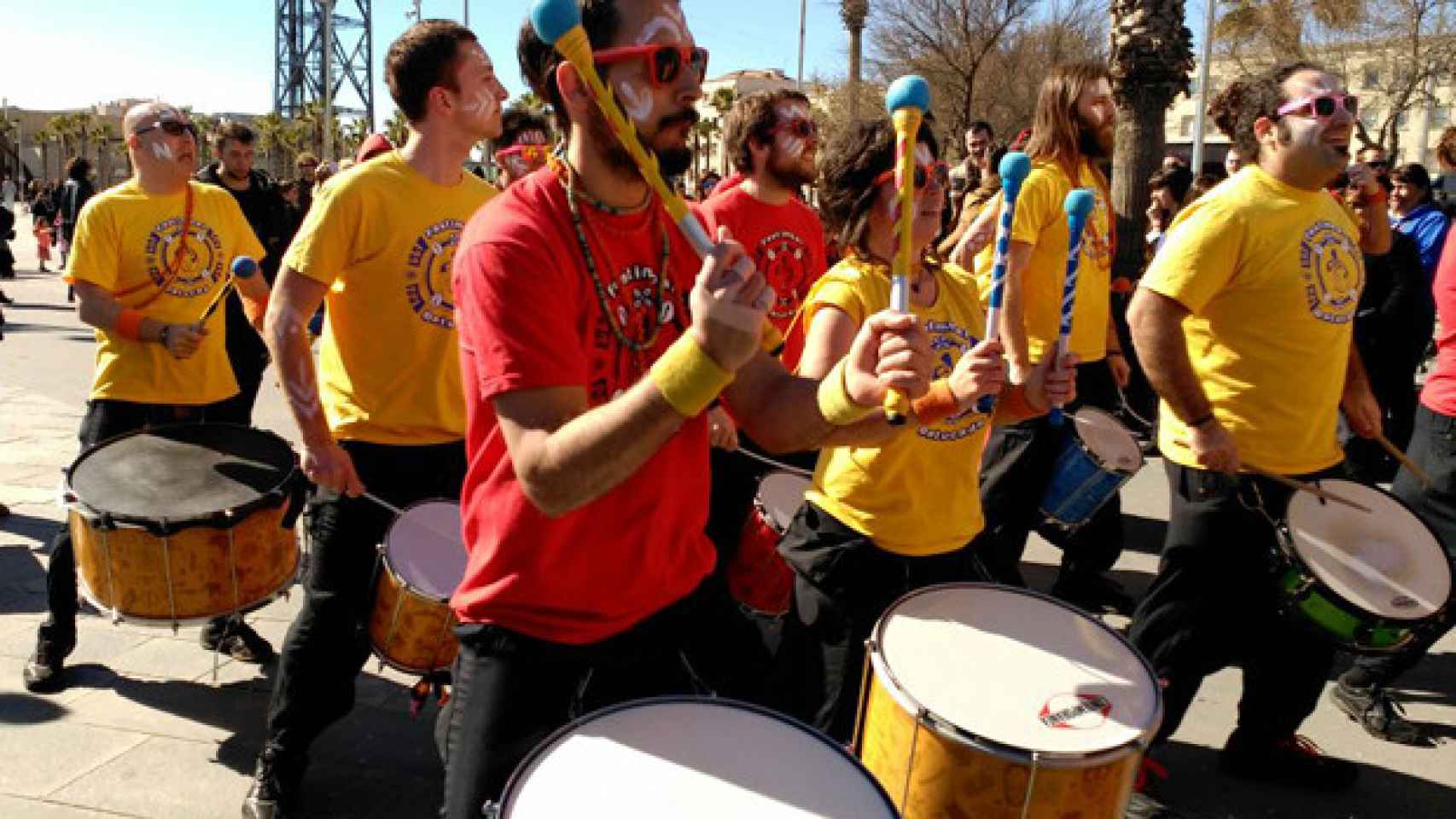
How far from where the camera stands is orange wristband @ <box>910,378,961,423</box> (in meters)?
2.20

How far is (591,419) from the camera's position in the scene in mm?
1619

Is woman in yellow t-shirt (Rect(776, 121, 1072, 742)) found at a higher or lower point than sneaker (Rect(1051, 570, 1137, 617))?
higher

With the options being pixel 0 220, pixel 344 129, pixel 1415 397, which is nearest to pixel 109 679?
pixel 1415 397

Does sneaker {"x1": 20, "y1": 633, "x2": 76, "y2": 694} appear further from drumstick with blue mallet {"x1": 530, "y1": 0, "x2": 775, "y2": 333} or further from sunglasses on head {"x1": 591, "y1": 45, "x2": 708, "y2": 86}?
drumstick with blue mallet {"x1": 530, "y1": 0, "x2": 775, "y2": 333}

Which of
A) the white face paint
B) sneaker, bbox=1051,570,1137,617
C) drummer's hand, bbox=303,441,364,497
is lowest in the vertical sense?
sneaker, bbox=1051,570,1137,617

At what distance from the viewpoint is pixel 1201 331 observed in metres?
3.47

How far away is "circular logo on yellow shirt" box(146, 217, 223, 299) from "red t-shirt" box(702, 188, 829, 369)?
1.97 m

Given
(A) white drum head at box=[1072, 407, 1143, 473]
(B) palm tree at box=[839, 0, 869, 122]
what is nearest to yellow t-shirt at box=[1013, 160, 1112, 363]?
(A) white drum head at box=[1072, 407, 1143, 473]

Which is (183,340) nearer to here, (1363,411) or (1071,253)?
(1071,253)

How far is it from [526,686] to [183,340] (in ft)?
8.58

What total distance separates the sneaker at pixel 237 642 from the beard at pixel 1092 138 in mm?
3786

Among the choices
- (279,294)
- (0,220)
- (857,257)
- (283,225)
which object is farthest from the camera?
(0,220)

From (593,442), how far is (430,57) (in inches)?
85.8

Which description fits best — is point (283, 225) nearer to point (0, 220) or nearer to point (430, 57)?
point (430, 57)
